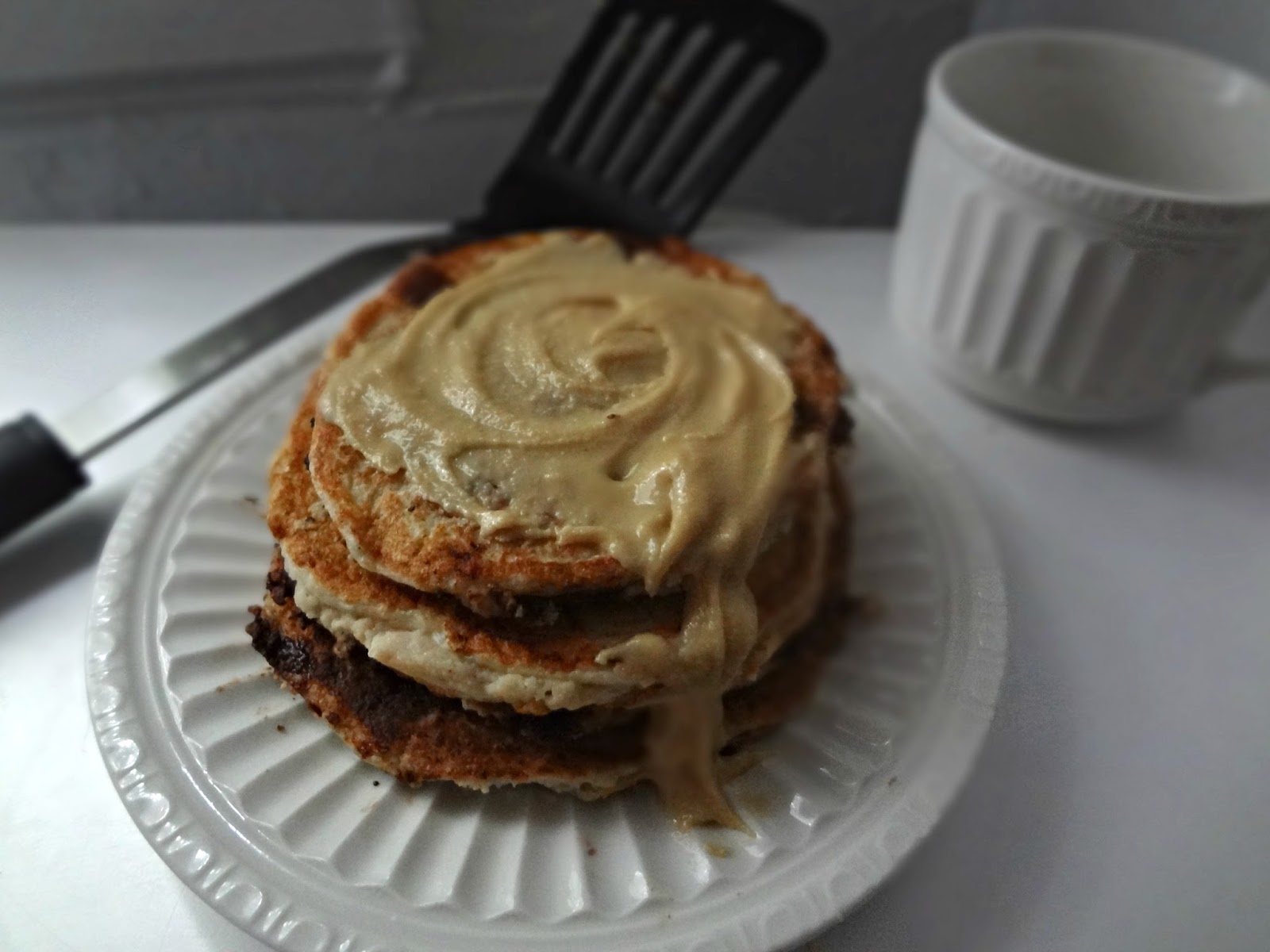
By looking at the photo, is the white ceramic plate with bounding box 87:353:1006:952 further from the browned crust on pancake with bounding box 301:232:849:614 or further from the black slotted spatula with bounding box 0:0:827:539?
the black slotted spatula with bounding box 0:0:827:539

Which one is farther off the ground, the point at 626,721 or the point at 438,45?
the point at 438,45

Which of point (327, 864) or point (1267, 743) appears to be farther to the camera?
point (1267, 743)

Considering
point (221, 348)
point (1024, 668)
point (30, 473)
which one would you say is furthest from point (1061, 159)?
point (30, 473)

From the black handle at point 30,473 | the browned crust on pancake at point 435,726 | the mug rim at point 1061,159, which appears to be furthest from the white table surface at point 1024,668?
the mug rim at point 1061,159

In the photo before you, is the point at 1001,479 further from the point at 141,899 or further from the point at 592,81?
the point at 141,899

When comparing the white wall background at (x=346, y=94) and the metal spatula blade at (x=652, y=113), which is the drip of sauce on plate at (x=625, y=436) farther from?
the white wall background at (x=346, y=94)

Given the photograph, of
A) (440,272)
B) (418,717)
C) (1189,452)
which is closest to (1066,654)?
(1189,452)

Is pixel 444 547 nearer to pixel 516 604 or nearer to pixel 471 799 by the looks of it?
pixel 516 604
